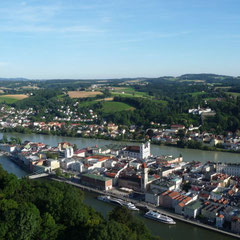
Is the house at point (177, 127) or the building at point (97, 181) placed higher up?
the house at point (177, 127)

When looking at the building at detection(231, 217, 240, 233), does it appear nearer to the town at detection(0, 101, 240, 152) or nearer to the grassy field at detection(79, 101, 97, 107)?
the town at detection(0, 101, 240, 152)

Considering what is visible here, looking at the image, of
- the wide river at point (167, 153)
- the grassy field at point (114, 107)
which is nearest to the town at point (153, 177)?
the wide river at point (167, 153)

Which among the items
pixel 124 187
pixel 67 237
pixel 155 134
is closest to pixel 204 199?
pixel 124 187

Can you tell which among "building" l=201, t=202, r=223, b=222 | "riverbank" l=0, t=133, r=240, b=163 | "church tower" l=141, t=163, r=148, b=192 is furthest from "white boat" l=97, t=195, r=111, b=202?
"riverbank" l=0, t=133, r=240, b=163

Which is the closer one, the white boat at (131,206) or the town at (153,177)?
the town at (153,177)

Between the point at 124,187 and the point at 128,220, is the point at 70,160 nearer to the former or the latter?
the point at 124,187

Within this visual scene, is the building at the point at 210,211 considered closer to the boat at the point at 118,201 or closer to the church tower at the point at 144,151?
the boat at the point at 118,201
